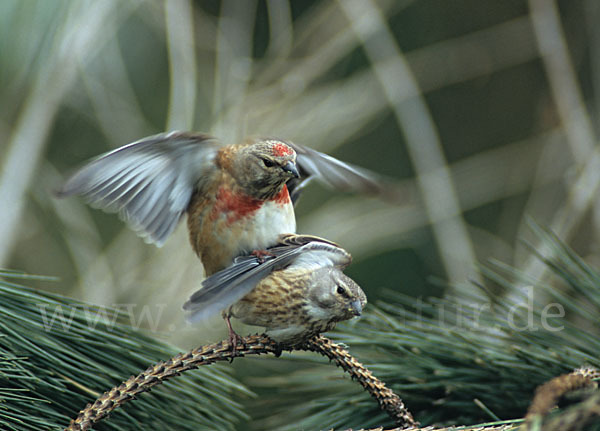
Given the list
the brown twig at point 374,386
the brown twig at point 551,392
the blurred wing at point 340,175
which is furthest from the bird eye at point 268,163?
the brown twig at point 551,392

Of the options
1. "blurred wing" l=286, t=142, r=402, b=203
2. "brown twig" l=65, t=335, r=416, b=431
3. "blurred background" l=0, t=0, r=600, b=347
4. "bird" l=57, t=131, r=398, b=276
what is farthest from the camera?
"blurred background" l=0, t=0, r=600, b=347

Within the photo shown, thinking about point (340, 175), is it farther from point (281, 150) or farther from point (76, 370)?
point (76, 370)

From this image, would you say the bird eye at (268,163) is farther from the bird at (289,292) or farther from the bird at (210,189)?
the bird at (289,292)

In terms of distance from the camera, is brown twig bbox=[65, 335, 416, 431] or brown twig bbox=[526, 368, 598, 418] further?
brown twig bbox=[65, 335, 416, 431]

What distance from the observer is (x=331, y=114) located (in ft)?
9.97

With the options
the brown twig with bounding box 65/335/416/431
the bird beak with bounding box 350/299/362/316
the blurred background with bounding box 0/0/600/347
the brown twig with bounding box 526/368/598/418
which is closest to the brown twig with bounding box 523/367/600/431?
the brown twig with bounding box 526/368/598/418

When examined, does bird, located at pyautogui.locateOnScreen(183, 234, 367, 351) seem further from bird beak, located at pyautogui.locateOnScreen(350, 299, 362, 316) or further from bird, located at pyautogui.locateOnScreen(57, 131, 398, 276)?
bird, located at pyautogui.locateOnScreen(57, 131, 398, 276)

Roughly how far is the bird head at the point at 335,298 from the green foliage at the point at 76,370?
0.64ft

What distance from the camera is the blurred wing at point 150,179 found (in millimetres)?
1267

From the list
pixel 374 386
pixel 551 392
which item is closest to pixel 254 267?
pixel 374 386

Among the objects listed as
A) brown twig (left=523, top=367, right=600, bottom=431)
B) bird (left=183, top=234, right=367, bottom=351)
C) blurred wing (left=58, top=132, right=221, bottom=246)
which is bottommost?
brown twig (left=523, top=367, right=600, bottom=431)

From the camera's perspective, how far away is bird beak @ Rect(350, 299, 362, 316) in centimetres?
115

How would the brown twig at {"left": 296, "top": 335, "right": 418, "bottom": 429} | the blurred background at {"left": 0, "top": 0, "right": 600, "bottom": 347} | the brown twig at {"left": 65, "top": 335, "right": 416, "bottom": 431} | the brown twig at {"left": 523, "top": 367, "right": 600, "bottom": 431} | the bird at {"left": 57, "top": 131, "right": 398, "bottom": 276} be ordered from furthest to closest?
the blurred background at {"left": 0, "top": 0, "right": 600, "bottom": 347} → the bird at {"left": 57, "top": 131, "right": 398, "bottom": 276} → the brown twig at {"left": 296, "top": 335, "right": 418, "bottom": 429} → the brown twig at {"left": 65, "top": 335, "right": 416, "bottom": 431} → the brown twig at {"left": 523, "top": 367, "right": 600, "bottom": 431}

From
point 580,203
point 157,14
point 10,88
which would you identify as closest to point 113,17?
point 157,14
